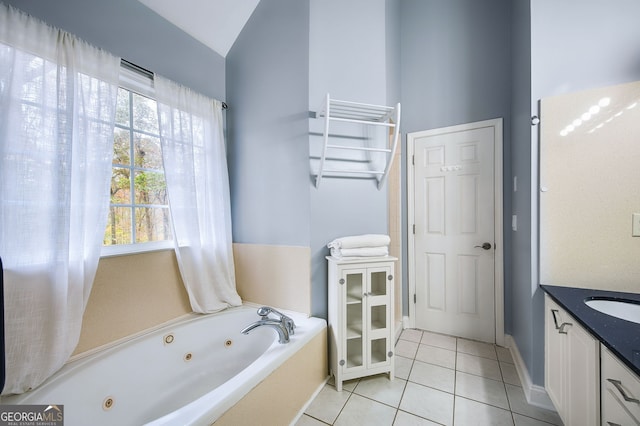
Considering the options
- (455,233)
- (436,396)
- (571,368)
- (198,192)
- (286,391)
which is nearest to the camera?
(571,368)

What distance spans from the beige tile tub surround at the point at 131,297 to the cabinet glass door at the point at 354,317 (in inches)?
46.7

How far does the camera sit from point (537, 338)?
146 centimetres

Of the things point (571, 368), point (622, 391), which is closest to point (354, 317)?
point (571, 368)

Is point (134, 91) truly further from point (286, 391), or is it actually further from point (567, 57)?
point (567, 57)

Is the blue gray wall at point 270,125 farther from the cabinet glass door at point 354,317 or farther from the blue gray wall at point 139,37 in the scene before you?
the cabinet glass door at point 354,317

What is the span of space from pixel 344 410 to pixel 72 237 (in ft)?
5.78

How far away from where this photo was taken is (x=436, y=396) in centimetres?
152

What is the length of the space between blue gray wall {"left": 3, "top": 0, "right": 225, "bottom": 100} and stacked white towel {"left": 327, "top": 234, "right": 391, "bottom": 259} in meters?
1.63

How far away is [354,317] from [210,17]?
2515 mm

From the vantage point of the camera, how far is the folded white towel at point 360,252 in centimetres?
159

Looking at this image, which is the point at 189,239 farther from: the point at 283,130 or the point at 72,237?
the point at 283,130

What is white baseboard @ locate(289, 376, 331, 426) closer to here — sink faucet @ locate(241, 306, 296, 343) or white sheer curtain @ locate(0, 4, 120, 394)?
sink faucet @ locate(241, 306, 296, 343)

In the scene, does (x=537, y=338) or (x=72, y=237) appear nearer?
(x=72, y=237)

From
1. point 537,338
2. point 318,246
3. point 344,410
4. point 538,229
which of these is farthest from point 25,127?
point 537,338
